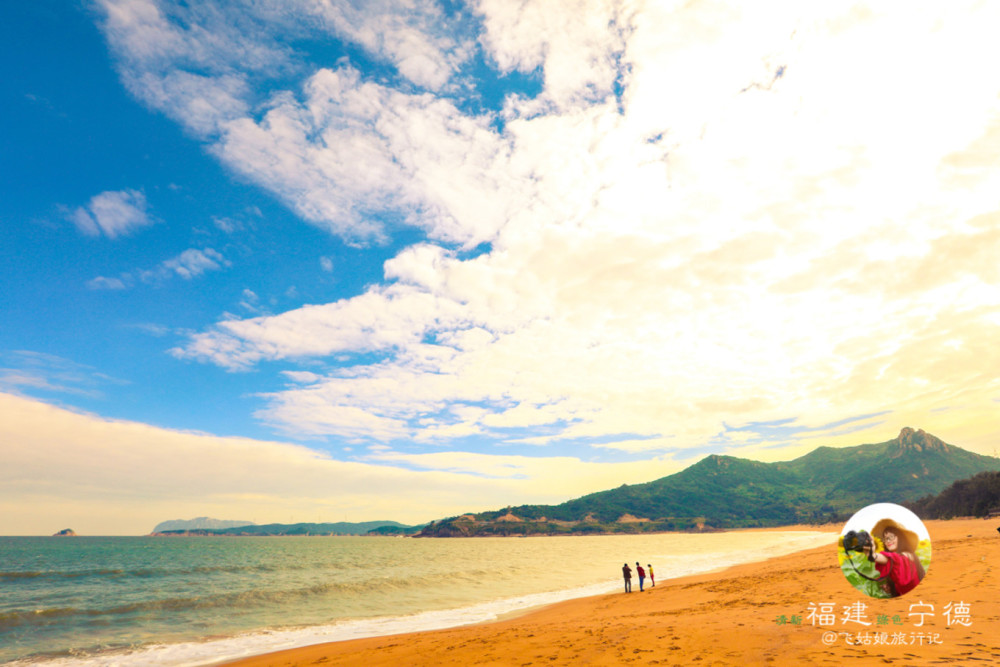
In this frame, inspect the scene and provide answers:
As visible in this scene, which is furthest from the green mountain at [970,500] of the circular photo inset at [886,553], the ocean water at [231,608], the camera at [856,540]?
the camera at [856,540]

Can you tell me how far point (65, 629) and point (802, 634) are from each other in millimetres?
40145

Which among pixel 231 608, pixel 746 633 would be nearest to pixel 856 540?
pixel 746 633

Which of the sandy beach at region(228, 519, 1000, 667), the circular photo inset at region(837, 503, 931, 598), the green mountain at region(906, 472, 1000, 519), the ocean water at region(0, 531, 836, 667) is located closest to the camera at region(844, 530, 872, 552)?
the circular photo inset at region(837, 503, 931, 598)

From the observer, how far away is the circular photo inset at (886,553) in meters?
6.91

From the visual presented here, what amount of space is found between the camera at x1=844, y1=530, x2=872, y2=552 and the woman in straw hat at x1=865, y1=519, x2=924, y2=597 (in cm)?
9

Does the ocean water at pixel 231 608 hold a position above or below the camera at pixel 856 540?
below

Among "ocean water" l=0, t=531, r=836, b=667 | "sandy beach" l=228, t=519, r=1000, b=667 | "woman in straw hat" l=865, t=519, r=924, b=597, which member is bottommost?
"ocean water" l=0, t=531, r=836, b=667

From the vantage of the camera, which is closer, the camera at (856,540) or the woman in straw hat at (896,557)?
the woman in straw hat at (896,557)

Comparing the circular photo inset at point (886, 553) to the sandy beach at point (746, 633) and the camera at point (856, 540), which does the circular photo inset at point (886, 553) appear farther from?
the sandy beach at point (746, 633)

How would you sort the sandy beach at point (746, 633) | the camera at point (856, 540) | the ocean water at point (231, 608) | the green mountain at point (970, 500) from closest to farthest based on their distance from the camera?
1. the camera at point (856, 540)
2. the sandy beach at point (746, 633)
3. the ocean water at point (231, 608)
4. the green mountain at point (970, 500)

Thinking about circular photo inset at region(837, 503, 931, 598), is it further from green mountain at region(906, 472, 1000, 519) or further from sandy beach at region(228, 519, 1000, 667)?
green mountain at region(906, 472, 1000, 519)

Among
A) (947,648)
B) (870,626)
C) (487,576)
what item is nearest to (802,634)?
(870,626)

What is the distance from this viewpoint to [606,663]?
13836mm

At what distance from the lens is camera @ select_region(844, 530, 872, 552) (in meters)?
7.07
